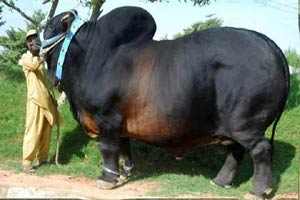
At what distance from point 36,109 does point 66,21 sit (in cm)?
126

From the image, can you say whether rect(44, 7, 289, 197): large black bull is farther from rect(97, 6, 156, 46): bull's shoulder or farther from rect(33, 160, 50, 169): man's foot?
rect(33, 160, 50, 169): man's foot

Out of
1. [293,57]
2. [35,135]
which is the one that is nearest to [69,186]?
[35,135]

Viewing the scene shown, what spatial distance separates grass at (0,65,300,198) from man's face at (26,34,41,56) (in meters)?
1.54

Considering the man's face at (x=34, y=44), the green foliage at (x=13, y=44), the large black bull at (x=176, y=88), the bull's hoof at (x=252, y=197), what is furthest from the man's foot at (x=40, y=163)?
the green foliage at (x=13, y=44)

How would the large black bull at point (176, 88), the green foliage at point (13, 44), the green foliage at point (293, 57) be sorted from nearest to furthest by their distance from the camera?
the large black bull at point (176, 88)
the green foliage at point (293, 57)
the green foliage at point (13, 44)

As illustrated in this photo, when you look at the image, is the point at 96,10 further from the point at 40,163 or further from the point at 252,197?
the point at 252,197

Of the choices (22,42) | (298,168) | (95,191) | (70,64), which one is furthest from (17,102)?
(22,42)

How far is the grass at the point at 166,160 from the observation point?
258 inches

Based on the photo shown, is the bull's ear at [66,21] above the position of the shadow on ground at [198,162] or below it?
above

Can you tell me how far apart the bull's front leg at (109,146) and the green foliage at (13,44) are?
59.7 ft

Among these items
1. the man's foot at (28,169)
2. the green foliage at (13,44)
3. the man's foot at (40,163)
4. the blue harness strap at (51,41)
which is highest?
the blue harness strap at (51,41)

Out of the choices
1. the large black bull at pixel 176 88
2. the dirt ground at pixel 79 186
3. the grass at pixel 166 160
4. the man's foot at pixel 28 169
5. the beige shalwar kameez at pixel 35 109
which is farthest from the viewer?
the beige shalwar kameez at pixel 35 109

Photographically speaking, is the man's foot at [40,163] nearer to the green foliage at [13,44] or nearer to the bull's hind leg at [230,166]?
the bull's hind leg at [230,166]

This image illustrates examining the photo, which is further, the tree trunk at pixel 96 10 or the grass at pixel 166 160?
the tree trunk at pixel 96 10
